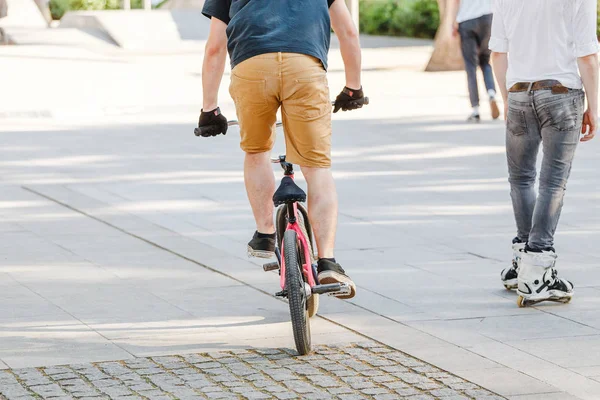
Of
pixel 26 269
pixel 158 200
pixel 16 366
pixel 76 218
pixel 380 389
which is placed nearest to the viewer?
pixel 380 389

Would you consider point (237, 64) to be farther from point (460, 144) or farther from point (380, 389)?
point (460, 144)

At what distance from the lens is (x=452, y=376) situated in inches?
196

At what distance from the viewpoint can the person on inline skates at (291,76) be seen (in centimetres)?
534

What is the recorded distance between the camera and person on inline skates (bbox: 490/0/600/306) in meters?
5.97

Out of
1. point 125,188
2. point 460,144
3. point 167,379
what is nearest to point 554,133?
point 167,379

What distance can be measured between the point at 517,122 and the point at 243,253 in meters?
2.12

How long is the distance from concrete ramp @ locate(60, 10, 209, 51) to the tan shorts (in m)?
27.5

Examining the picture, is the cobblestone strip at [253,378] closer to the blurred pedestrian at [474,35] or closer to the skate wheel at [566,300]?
the skate wheel at [566,300]

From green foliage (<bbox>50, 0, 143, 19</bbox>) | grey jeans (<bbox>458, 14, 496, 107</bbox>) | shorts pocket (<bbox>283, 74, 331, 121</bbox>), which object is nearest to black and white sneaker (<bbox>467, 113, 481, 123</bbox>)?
grey jeans (<bbox>458, 14, 496, 107</bbox>)

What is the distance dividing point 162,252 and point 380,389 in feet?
10.2

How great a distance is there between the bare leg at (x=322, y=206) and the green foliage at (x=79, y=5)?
1475 inches

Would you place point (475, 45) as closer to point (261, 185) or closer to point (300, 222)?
point (261, 185)

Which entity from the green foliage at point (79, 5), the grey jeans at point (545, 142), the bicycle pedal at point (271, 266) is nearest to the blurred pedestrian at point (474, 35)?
the grey jeans at point (545, 142)

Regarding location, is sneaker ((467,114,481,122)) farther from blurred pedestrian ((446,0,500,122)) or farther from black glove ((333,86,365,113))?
black glove ((333,86,365,113))
